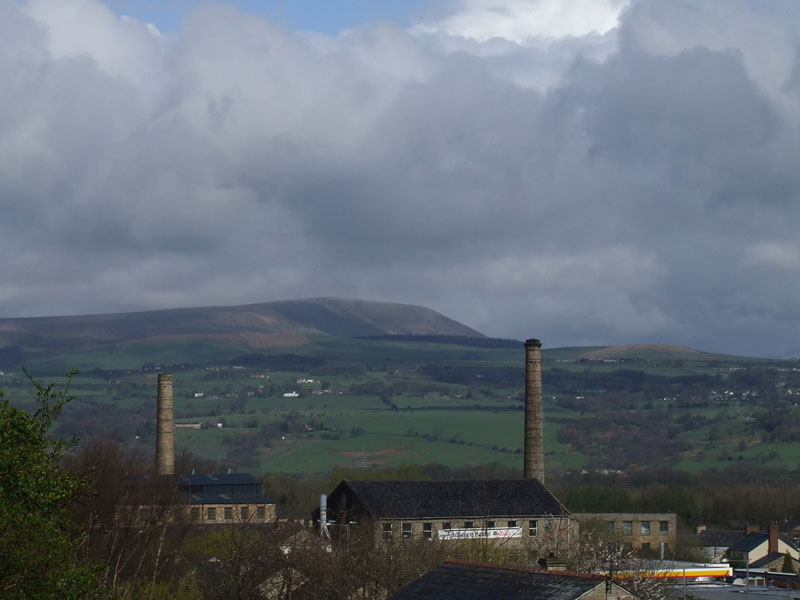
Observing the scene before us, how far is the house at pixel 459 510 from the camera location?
77750 mm

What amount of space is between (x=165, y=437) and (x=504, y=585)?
68.0 metres

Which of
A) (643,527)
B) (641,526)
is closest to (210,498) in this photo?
(641,526)

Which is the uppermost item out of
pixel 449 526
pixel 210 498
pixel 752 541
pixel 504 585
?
pixel 504 585

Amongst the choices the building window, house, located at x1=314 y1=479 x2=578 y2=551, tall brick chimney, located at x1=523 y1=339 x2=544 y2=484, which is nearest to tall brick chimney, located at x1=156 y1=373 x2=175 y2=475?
house, located at x1=314 y1=479 x2=578 y2=551

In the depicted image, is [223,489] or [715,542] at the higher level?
[223,489]

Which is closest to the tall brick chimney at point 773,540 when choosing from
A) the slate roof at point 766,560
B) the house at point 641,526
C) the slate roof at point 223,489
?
the slate roof at point 766,560

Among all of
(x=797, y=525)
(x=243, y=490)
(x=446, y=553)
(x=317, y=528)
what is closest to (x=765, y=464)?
(x=797, y=525)

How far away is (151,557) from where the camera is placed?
196 ft

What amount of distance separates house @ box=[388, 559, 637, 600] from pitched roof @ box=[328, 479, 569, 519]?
47.4 meters

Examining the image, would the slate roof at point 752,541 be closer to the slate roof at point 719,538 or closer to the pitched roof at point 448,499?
the slate roof at point 719,538

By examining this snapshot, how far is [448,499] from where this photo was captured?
269 feet

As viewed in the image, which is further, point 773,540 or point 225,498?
point 773,540

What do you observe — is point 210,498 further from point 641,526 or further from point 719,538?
point 719,538

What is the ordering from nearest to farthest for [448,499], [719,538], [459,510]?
[459,510]
[448,499]
[719,538]
